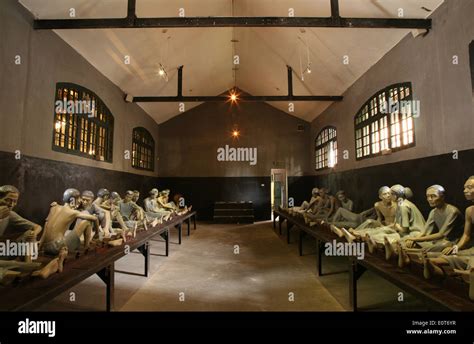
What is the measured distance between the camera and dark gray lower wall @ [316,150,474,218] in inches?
145

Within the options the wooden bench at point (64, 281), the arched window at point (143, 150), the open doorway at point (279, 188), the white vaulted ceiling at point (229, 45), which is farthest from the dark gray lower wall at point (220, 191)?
the wooden bench at point (64, 281)

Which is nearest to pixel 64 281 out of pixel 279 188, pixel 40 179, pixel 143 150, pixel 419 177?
pixel 40 179

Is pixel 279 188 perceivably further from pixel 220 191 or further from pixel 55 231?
pixel 55 231

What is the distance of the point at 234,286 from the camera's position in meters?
3.73

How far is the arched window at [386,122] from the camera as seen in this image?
4969mm

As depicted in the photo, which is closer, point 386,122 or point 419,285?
point 419,285

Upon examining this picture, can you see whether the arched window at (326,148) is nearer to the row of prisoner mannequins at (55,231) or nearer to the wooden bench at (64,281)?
the row of prisoner mannequins at (55,231)

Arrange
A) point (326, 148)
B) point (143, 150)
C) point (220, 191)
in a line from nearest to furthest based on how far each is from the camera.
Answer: point (326, 148) → point (143, 150) → point (220, 191)

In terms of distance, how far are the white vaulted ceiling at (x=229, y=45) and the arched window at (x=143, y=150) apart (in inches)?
39.4

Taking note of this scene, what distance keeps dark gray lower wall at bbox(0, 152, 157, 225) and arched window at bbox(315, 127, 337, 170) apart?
23.7 feet

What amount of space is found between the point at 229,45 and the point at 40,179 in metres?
6.64

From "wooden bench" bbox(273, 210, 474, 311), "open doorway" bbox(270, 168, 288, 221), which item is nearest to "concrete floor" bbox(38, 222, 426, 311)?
"wooden bench" bbox(273, 210, 474, 311)

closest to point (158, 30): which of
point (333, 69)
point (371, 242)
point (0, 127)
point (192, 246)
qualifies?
point (0, 127)

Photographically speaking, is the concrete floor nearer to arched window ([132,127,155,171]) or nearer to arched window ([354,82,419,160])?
arched window ([354,82,419,160])
